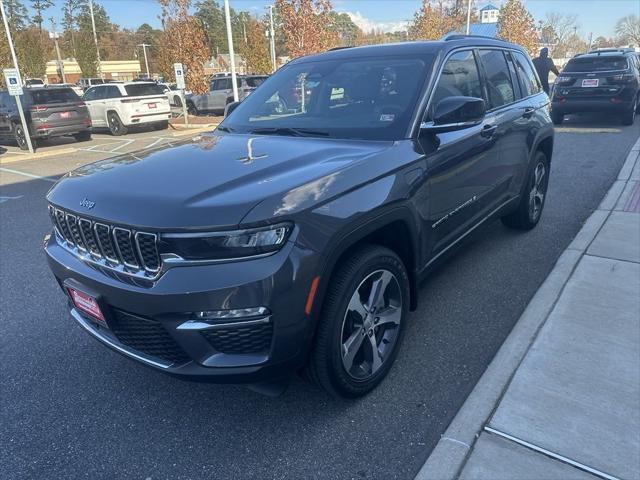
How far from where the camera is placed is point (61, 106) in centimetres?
1395

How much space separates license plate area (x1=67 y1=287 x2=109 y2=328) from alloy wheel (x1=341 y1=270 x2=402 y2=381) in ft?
3.95

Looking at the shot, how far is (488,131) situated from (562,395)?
6.68 ft

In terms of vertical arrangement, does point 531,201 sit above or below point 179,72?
below

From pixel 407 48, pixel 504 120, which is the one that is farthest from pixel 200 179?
pixel 504 120

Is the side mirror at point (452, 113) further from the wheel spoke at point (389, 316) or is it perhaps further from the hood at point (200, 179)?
the wheel spoke at point (389, 316)

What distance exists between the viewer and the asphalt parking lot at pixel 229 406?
241 centimetres

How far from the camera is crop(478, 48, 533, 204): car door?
13.3 ft

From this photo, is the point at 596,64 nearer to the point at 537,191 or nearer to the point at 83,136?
the point at 537,191

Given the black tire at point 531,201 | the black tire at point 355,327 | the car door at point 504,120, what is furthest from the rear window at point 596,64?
the black tire at point 355,327

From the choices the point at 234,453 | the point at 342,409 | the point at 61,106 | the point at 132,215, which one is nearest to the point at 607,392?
the point at 342,409

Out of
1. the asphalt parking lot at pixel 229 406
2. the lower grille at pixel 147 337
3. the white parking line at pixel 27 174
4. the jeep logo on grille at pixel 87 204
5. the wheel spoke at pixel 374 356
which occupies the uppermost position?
the jeep logo on grille at pixel 87 204

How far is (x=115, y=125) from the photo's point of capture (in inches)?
659

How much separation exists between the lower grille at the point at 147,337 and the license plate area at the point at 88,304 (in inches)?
3.4

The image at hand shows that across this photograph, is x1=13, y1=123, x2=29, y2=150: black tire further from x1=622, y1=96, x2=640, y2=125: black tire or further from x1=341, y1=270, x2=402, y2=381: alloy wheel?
x1=622, y1=96, x2=640, y2=125: black tire
